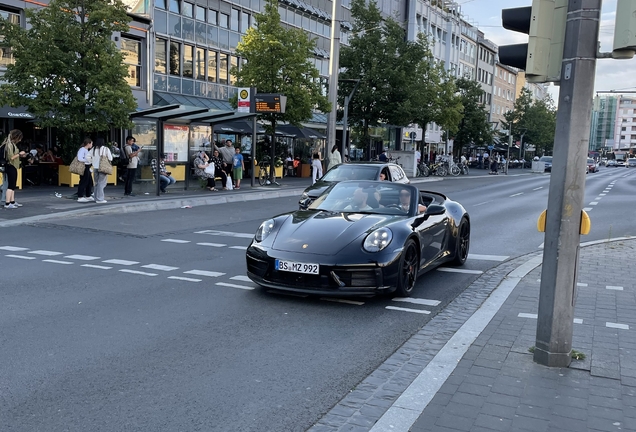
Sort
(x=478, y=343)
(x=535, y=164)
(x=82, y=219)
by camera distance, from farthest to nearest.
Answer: (x=535, y=164) → (x=82, y=219) → (x=478, y=343)

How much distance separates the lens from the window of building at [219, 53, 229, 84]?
36.5 metres

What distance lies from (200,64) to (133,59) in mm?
5334

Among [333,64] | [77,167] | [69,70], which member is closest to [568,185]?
[77,167]

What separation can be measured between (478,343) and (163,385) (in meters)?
2.62

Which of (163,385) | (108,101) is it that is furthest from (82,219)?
(163,385)

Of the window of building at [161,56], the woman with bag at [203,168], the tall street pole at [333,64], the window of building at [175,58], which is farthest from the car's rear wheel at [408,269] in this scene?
the window of building at [175,58]

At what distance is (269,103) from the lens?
25.3 m

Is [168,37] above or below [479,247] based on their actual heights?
above

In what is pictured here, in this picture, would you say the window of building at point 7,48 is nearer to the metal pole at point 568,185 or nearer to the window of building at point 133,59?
the window of building at point 133,59

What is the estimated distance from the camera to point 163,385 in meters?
4.46

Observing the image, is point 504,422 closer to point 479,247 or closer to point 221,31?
point 479,247

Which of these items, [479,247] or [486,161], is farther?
[486,161]

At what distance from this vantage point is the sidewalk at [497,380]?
3.90 m

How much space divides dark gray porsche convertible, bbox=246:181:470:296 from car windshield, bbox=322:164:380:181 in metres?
5.82
